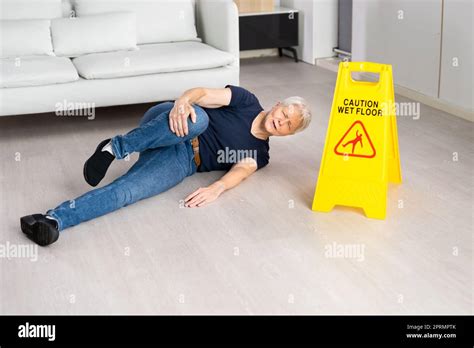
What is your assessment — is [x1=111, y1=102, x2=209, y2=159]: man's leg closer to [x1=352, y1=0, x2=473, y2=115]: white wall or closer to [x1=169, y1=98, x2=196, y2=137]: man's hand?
[x1=169, y1=98, x2=196, y2=137]: man's hand

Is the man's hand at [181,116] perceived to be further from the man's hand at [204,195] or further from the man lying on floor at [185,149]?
the man's hand at [204,195]

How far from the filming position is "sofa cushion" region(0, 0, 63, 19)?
4527 millimetres

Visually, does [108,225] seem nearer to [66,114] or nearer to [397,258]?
[397,258]

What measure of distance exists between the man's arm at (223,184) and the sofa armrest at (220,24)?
51.1 inches

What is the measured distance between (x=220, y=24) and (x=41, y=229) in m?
2.22

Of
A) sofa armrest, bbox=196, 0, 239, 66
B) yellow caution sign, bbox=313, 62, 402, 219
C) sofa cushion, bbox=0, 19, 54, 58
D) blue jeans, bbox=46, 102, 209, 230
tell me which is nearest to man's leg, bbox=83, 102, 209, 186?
blue jeans, bbox=46, 102, 209, 230

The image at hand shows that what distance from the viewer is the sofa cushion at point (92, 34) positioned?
14.5 ft

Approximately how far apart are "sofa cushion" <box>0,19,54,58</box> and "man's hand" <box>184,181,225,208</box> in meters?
1.80

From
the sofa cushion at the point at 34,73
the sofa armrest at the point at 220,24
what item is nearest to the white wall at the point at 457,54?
the sofa armrest at the point at 220,24

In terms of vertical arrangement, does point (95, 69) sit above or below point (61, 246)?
above

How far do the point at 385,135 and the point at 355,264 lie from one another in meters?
0.62
